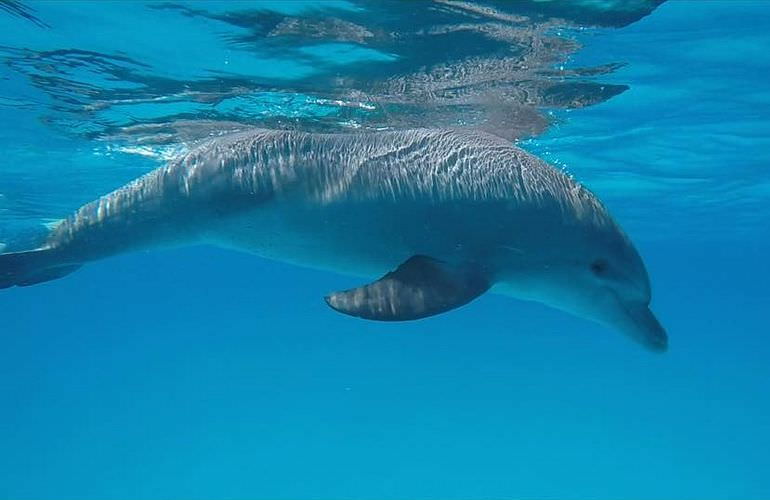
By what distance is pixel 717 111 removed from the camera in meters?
15.1

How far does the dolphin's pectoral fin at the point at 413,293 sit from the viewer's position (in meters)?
5.18

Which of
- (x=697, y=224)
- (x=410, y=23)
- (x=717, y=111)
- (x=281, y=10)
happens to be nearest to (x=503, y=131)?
(x=717, y=111)

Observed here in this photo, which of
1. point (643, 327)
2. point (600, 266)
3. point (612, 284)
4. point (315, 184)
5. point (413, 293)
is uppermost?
point (315, 184)

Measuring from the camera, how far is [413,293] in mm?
5305

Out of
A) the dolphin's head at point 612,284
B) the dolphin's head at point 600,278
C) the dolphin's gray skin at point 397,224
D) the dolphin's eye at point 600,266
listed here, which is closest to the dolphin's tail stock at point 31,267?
the dolphin's gray skin at point 397,224

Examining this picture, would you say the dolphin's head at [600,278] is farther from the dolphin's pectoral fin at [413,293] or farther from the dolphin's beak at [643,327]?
the dolphin's pectoral fin at [413,293]

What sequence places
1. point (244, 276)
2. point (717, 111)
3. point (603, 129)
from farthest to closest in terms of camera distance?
point (244, 276), point (603, 129), point (717, 111)

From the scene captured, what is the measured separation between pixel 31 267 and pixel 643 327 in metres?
6.23

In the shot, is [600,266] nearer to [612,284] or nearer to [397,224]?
[612,284]

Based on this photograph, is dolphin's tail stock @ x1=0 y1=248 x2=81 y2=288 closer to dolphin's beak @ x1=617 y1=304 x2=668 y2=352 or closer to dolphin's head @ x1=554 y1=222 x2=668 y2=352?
dolphin's head @ x1=554 y1=222 x2=668 y2=352

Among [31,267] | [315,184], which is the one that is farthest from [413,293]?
[31,267]

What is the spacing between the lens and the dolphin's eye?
233 inches

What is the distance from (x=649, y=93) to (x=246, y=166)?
9329 millimetres

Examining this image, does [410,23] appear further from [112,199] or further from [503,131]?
[503,131]
